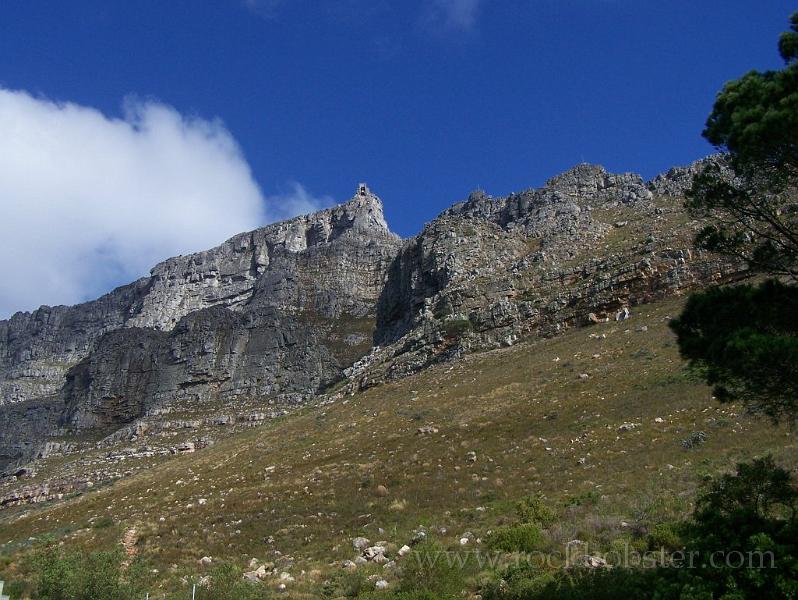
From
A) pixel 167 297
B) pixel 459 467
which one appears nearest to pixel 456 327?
pixel 459 467

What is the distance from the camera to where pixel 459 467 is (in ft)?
78.7

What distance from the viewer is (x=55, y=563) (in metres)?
14.0

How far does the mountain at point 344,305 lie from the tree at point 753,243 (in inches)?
1249

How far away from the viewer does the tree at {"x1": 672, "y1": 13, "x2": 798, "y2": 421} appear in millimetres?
9109

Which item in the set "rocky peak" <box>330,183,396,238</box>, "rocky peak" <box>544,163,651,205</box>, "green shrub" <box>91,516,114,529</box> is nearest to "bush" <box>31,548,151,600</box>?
"green shrub" <box>91,516,114,529</box>

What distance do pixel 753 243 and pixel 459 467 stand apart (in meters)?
15.4

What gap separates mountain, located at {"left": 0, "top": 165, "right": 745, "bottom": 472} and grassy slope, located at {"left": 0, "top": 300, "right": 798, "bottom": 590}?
890cm

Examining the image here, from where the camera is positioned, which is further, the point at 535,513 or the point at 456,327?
the point at 456,327

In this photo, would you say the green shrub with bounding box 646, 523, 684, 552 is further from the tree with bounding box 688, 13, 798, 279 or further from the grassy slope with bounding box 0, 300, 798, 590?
the tree with bounding box 688, 13, 798, 279

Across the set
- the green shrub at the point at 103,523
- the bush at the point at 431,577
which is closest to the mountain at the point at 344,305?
the green shrub at the point at 103,523

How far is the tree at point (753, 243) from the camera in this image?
9.11 metres

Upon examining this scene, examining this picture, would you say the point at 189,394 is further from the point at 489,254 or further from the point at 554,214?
the point at 554,214

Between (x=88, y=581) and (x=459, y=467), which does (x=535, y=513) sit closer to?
(x=459, y=467)

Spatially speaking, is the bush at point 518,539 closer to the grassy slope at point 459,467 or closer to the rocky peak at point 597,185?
the grassy slope at point 459,467
